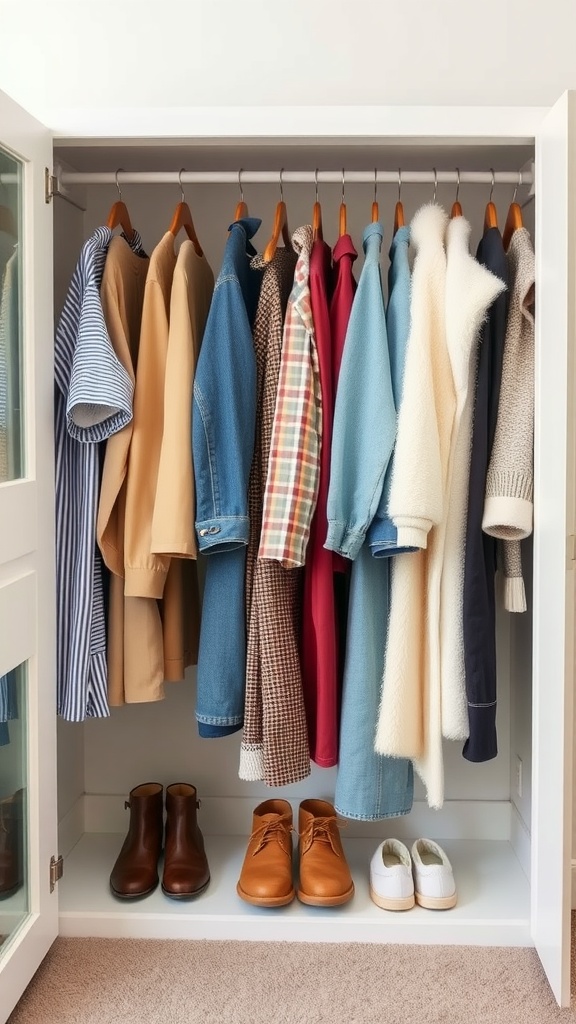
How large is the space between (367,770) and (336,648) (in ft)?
0.77

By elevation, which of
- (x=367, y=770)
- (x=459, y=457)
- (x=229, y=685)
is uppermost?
(x=459, y=457)

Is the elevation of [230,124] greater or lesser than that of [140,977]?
greater

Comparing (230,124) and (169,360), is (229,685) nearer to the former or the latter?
(169,360)

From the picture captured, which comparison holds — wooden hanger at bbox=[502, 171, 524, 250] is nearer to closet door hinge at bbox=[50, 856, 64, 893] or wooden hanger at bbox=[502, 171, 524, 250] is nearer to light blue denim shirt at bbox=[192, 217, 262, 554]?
light blue denim shirt at bbox=[192, 217, 262, 554]

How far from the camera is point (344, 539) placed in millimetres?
1528

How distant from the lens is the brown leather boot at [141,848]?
175 cm

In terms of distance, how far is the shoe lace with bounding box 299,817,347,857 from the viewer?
180 cm

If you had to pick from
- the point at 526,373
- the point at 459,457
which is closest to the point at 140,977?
the point at 459,457

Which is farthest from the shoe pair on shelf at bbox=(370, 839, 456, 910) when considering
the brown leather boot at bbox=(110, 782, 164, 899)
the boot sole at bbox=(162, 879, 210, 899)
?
the brown leather boot at bbox=(110, 782, 164, 899)

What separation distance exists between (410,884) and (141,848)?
577 mm

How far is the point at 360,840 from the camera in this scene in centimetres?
201

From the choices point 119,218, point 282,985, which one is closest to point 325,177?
point 119,218

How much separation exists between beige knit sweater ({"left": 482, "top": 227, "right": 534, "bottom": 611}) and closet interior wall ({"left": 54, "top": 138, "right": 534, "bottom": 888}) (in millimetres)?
268

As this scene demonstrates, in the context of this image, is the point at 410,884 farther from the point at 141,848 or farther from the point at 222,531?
the point at 222,531
